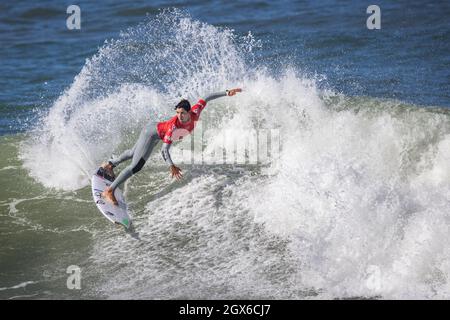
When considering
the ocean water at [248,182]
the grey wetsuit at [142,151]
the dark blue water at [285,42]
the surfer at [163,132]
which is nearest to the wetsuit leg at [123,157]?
the surfer at [163,132]

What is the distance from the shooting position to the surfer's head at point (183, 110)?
8.93 metres

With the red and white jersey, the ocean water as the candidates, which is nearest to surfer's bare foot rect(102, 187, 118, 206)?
the ocean water

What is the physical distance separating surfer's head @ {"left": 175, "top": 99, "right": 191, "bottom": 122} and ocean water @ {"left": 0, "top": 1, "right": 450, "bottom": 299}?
3.61ft

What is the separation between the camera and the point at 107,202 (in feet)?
30.5

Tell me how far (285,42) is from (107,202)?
30.8 ft

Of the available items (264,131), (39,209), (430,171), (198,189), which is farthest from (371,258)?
(39,209)

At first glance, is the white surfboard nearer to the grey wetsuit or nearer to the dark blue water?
the grey wetsuit

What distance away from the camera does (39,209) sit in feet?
32.0

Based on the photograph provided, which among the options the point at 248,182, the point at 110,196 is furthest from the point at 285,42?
the point at 110,196

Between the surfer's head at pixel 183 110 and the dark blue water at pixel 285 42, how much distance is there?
4.74 m
